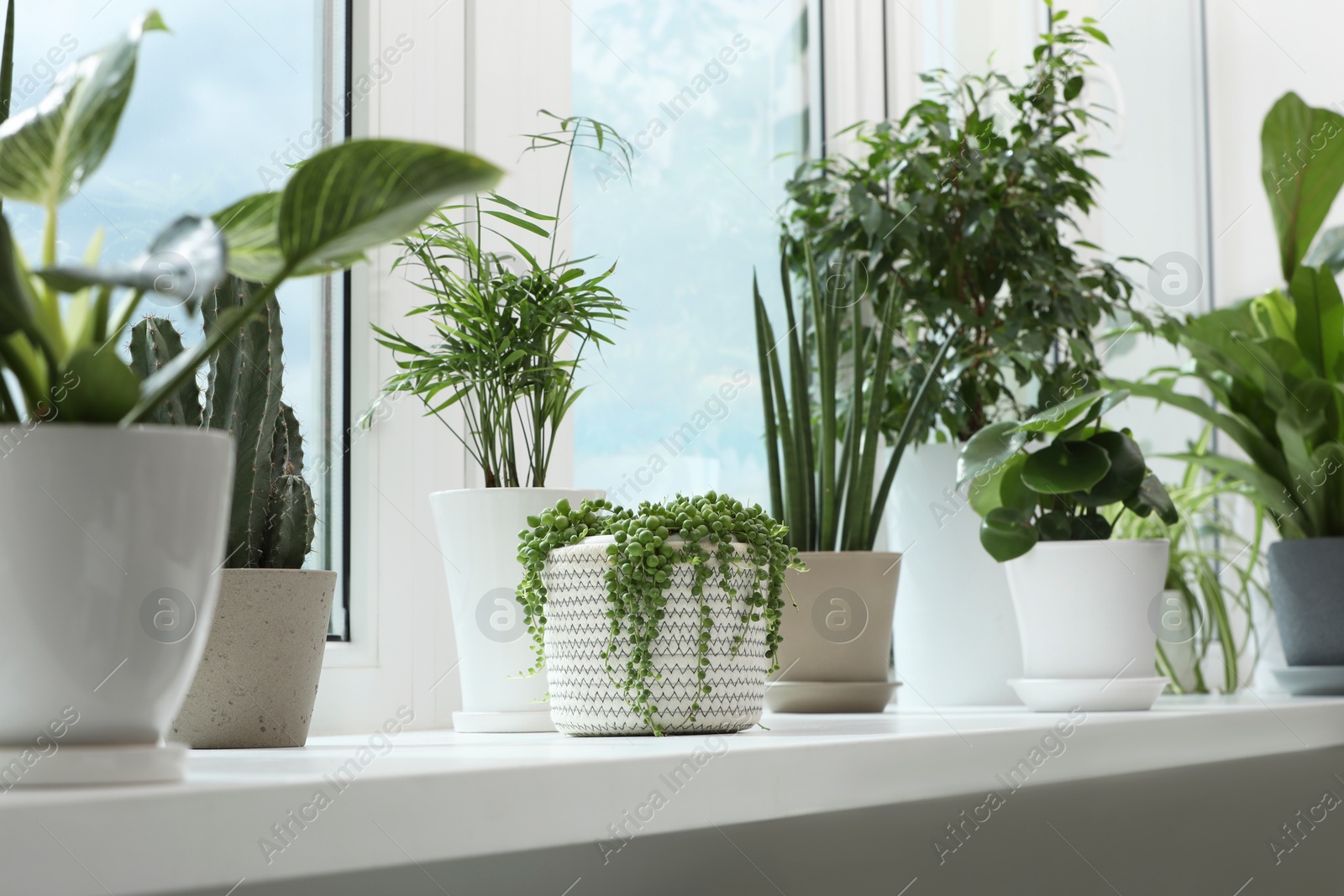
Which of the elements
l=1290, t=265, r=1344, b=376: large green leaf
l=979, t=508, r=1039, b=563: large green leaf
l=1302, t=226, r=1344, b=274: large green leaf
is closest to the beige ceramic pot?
l=979, t=508, r=1039, b=563: large green leaf

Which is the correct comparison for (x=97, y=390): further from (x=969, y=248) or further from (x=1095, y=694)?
(x=969, y=248)

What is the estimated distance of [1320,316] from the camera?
148cm

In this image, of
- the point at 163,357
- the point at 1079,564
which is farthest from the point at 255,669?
the point at 1079,564

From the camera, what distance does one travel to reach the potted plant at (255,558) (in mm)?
734

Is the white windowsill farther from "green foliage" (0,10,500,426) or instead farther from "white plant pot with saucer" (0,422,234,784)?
"green foliage" (0,10,500,426)

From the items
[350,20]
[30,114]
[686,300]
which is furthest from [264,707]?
[686,300]

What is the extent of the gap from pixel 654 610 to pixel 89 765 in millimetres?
407

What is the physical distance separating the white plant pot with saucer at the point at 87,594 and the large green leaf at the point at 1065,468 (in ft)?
2.76

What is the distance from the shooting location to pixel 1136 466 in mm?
1148

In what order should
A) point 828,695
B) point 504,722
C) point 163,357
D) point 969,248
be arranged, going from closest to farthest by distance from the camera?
point 163,357, point 504,722, point 828,695, point 969,248

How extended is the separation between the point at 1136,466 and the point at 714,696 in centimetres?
56

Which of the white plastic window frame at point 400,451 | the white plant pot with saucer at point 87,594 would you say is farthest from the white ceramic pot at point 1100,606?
the white plant pot with saucer at point 87,594

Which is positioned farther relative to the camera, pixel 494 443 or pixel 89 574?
pixel 494 443

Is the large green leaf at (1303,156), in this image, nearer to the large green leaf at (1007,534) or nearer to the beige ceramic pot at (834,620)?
the large green leaf at (1007,534)
